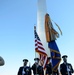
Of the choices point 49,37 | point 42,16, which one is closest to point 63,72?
point 49,37

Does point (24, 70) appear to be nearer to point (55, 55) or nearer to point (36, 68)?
point (36, 68)

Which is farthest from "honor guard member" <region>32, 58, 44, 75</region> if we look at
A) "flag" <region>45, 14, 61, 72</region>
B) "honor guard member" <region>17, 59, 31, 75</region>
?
"flag" <region>45, 14, 61, 72</region>

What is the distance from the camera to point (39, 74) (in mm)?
7281

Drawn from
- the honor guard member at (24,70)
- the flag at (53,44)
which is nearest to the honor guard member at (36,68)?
the honor guard member at (24,70)

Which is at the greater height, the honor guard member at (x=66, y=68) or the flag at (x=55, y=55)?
the flag at (x=55, y=55)

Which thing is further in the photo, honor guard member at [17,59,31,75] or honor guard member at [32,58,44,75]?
honor guard member at [32,58,44,75]

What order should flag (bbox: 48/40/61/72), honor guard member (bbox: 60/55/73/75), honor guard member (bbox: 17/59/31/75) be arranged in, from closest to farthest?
honor guard member (bbox: 17/59/31/75)
honor guard member (bbox: 60/55/73/75)
flag (bbox: 48/40/61/72)


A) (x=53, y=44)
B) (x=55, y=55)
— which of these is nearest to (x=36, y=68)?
(x=55, y=55)

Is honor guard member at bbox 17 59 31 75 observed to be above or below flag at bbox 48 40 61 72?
below

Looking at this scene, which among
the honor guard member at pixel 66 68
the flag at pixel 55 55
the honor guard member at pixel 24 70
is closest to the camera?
the honor guard member at pixel 24 70

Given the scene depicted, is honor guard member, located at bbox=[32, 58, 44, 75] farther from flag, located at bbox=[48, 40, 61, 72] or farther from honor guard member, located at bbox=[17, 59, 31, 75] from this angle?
flag, located at bbox=[48, 40, 61, 72]

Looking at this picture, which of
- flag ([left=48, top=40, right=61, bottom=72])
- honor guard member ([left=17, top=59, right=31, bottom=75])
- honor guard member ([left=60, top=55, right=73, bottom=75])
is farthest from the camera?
flag ([left=48, top=40, right=61, bottom=72])

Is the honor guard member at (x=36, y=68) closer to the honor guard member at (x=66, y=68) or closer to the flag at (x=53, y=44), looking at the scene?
the honor guard member at (x=66, y=68)

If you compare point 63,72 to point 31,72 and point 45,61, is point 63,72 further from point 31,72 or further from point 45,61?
point 45,61
